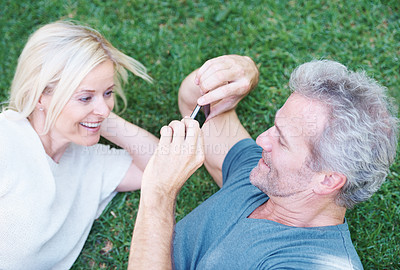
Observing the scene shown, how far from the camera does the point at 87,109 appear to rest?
2.80m

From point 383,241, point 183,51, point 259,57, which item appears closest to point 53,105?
point 183,51

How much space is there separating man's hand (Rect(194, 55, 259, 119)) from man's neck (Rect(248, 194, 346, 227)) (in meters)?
0.84

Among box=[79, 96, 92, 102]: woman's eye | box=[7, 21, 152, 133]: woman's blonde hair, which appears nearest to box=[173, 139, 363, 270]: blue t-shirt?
box=[79, 96, 92, 102]: woman's eye

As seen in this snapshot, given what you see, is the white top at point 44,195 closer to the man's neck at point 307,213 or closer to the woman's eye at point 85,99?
the woman's eye at point 85,99

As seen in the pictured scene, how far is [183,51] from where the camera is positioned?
4.07 m

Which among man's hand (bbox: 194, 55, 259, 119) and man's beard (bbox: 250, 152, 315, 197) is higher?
man's hand (bbox: 194, 55, 259, 119)

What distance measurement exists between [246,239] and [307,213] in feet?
1.38

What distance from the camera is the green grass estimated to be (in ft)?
11.7

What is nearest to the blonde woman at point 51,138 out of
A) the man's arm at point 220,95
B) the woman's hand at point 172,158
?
the man's arm at point 220,95

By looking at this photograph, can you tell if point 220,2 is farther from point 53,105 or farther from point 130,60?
point 53,105

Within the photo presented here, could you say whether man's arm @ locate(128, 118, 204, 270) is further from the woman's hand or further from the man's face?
the man's face

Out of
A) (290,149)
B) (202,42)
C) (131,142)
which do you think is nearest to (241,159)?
(290,149)

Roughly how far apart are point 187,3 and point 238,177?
2477 mm

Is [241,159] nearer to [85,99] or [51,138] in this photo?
[85,99]
